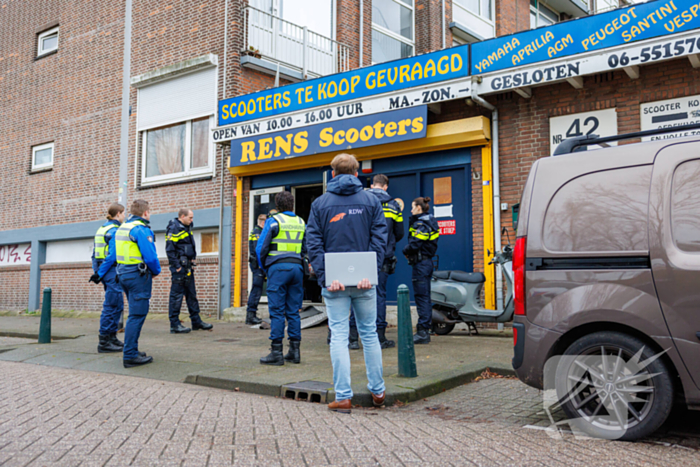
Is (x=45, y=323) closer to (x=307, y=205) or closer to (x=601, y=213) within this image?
(x=307, y=205)

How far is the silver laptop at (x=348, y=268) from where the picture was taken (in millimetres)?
4723

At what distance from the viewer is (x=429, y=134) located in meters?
10.1

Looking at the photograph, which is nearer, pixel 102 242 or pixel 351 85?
pixel 102 242

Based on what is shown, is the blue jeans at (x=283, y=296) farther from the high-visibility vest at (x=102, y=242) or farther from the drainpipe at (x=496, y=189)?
the drainpipe at (x=496, y=189)

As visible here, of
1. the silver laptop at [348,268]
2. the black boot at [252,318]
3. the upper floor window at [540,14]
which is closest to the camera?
the silver laptop at [348,268]

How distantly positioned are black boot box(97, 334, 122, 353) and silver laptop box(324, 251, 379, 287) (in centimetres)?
492

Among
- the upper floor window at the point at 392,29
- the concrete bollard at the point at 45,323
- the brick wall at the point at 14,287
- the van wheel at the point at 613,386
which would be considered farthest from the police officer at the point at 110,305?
the brick wall at the point at 14,287

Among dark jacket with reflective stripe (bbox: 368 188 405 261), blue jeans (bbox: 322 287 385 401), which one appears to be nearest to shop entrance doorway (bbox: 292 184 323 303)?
dark jacket with reflective stripe (bbox: 368 188 405 261)

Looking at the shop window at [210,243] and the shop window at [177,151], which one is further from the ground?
the shop window at [177,151]

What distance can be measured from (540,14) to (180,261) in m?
16.3

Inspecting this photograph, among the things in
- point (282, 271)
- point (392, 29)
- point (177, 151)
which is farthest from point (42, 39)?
point (282, 271)

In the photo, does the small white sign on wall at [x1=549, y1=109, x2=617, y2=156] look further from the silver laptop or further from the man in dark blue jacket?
the silver laptop

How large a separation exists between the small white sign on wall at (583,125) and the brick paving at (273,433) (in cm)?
486

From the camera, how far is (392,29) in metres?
16.4
